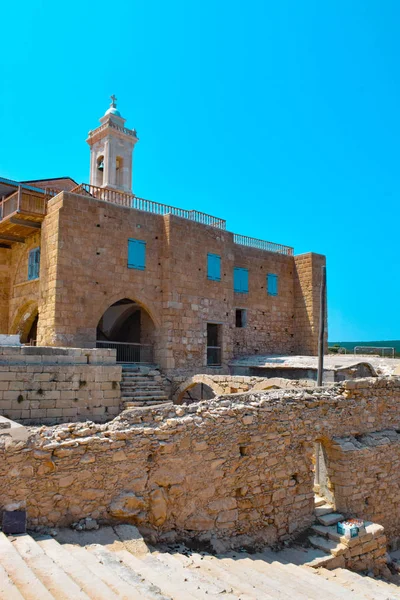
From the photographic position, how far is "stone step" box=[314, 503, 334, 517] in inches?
363

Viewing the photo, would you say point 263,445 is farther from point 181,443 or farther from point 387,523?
point 387,523

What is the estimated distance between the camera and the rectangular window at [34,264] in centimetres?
1722

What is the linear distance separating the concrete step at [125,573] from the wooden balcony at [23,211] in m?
13.1

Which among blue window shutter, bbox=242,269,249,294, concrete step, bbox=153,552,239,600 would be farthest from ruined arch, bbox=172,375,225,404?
concrete step, bbox=153,552,239,600

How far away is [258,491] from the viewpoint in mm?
8195

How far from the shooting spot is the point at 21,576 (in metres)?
4.31

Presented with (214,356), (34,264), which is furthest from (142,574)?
(214,356)

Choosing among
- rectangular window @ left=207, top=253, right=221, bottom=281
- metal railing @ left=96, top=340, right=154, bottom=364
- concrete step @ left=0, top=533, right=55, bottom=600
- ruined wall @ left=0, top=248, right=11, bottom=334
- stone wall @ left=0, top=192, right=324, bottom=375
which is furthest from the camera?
ruined wall @ left=0, top=248, right=11, bottom=334

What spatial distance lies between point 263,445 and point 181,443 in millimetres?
1812

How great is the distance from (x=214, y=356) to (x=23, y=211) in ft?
32.0

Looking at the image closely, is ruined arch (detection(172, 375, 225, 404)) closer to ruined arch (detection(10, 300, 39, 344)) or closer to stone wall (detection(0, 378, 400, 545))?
stone wall (detection(0, 378, 400, 545))

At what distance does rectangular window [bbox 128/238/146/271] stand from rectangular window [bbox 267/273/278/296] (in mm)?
7807

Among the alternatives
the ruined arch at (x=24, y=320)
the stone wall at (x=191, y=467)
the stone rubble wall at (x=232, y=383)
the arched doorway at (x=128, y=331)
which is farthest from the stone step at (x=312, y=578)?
the ruined arch at (x=24, y=320)

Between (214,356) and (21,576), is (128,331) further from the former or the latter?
(21,576)
